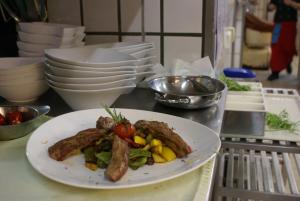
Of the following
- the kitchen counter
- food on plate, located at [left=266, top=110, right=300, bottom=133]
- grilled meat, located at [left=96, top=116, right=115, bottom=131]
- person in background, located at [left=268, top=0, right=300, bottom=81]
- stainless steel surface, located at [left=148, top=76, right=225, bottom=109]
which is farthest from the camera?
person in background, located at [left=268, top=0, right=300, bottom=81]

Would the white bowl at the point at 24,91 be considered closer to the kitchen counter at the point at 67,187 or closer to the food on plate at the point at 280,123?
the kitchen counter at the point at 67,187

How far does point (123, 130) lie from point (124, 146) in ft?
0.15

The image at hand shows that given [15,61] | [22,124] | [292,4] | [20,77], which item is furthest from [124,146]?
[292,4]

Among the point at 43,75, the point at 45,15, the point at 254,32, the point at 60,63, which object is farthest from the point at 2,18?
the point at 254,32

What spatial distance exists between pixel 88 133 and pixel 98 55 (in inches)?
14.4

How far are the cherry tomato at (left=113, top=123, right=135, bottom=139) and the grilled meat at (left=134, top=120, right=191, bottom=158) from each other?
3cm

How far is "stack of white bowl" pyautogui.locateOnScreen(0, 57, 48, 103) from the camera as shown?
82 cm

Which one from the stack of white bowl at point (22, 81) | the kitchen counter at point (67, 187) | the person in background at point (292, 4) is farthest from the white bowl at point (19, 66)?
the person in background at point (292, 4)

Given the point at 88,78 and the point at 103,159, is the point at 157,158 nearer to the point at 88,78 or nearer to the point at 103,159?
the point at 103,159

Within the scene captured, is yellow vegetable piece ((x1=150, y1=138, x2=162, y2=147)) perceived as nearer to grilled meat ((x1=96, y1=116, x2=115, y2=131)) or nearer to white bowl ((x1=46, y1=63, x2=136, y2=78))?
grilled meat ((x1=96, y1=116, x2=115, y2=131))

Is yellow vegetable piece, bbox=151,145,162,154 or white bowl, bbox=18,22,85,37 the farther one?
white bowl, bbox=18,22,85,37

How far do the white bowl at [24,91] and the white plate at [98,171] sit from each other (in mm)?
207

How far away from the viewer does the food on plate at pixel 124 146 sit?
551mm

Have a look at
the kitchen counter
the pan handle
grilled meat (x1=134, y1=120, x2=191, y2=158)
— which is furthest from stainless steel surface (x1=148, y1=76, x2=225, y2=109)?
the kitchen counter
